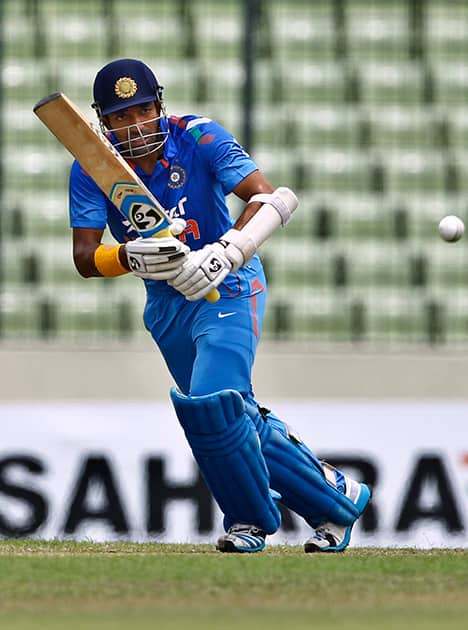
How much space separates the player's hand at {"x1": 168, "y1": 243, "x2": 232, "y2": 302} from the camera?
470cm

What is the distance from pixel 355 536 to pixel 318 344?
1273 millimetres

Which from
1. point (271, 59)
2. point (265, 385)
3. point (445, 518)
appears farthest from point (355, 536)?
point (271, 59)

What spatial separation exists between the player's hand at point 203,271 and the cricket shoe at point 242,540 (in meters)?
0.86

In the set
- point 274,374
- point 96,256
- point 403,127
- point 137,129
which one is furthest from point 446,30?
point 96,256

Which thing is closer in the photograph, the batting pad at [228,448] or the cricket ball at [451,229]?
the batting pad at [228,448]

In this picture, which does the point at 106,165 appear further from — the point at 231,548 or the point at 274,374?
the point at 274,374

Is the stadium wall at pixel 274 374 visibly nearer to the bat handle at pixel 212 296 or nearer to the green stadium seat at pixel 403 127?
the green stadium seat at pixel 403 127

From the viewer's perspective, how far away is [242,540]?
5.08 metres

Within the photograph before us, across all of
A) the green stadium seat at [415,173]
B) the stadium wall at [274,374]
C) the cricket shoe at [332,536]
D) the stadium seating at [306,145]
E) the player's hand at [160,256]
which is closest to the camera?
the player's hand at [160,256]

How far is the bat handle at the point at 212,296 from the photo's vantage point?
4.84 meters

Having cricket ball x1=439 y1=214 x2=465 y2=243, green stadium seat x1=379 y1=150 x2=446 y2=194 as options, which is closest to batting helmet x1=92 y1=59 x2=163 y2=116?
cricket ball x1=439 y1=214 x2=465 y2=243

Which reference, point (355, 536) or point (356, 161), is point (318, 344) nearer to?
point (355, 536)

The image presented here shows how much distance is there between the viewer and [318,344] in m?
8.77

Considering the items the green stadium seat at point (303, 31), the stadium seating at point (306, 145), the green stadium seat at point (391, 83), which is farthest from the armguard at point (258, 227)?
the green stadium seat at point (303, 31)
